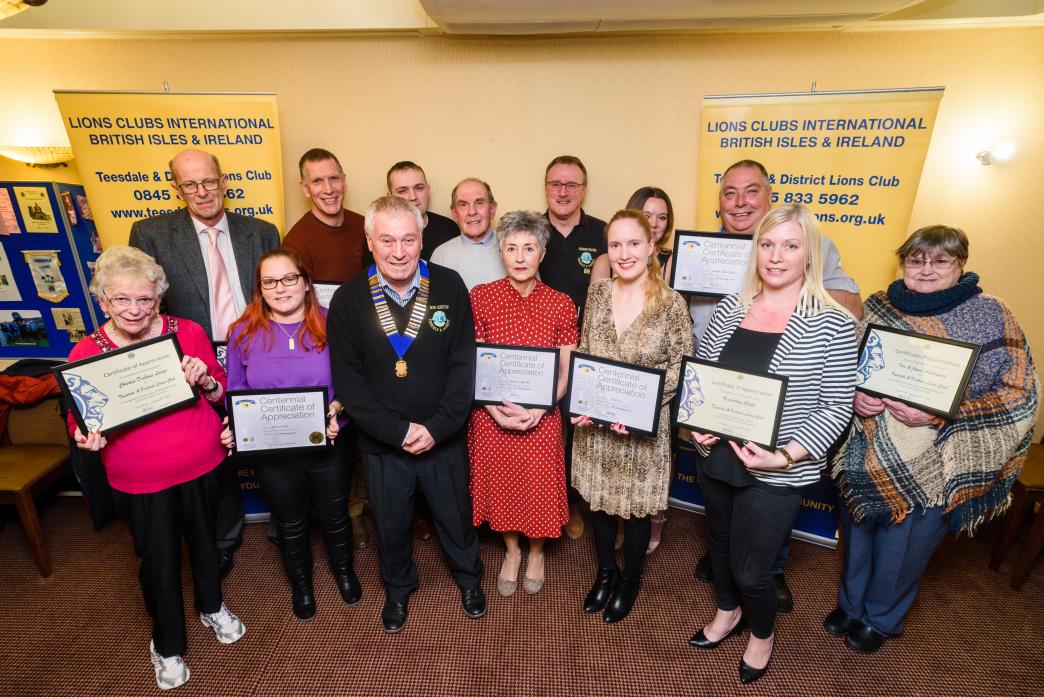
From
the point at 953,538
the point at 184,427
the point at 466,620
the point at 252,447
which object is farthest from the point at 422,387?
the point at 953,538

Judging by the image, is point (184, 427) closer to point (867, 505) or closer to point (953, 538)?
point (867, 505)

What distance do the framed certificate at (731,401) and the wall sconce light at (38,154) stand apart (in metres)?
4.80

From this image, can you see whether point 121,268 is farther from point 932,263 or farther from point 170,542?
point 932,263

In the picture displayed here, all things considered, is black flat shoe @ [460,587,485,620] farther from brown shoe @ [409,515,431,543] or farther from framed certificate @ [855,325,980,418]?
framed certificate @ [855,325,980,418]

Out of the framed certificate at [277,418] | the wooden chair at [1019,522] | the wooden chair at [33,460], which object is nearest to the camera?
the framed certificate at [277,418]

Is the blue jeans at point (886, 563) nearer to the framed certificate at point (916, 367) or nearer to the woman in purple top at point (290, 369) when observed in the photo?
the framed certificate at point (916, 367)

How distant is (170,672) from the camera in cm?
233

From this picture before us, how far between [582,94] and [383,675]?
3.87 metres

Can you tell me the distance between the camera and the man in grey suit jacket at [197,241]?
284 cm

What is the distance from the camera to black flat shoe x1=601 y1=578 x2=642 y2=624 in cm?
265

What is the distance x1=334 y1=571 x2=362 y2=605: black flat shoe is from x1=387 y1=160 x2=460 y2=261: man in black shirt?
78.7 inches

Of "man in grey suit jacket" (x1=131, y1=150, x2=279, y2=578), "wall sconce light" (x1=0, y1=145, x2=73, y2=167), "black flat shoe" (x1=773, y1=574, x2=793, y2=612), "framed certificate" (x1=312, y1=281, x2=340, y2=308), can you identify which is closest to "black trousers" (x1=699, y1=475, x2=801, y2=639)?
"black flat shoe" (x1=773, y1=574, x2=793, y2=612)

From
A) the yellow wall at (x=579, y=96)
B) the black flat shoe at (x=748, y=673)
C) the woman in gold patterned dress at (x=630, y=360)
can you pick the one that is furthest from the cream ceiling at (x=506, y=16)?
the black flat shoe at (x=748, y=673)

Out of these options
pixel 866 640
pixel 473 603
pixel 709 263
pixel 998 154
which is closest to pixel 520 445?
pixel 473 603
